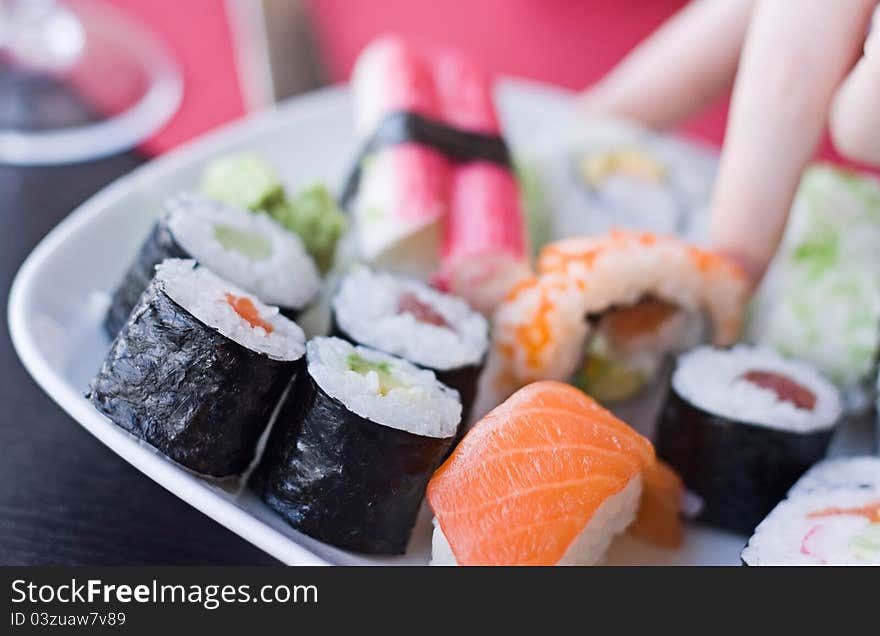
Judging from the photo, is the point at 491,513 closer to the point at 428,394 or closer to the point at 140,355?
the point at 428,394

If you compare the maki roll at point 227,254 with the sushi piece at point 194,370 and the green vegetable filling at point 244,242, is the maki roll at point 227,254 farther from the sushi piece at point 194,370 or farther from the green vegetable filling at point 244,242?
the sushi piece at point 194,370

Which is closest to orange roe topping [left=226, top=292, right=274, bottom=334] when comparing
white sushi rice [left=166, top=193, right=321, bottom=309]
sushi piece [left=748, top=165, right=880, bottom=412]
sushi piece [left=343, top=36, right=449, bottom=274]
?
white sushi rice [left=166, top=193, right=321, bottom=309]

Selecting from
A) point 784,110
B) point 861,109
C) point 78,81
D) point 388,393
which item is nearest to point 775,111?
point 784,110

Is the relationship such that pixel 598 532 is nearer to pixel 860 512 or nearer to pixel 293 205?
pixel 860 512

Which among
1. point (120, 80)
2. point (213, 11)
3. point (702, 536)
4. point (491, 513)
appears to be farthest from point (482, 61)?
point (491, 513)

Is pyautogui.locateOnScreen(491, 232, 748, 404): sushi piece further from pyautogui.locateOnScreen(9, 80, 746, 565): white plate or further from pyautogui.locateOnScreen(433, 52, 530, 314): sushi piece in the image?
pyautogui.locateOnScreen(9, 80, 746, 565): white plate

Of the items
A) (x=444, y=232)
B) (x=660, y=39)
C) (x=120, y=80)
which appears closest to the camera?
(x=444, y=232)
